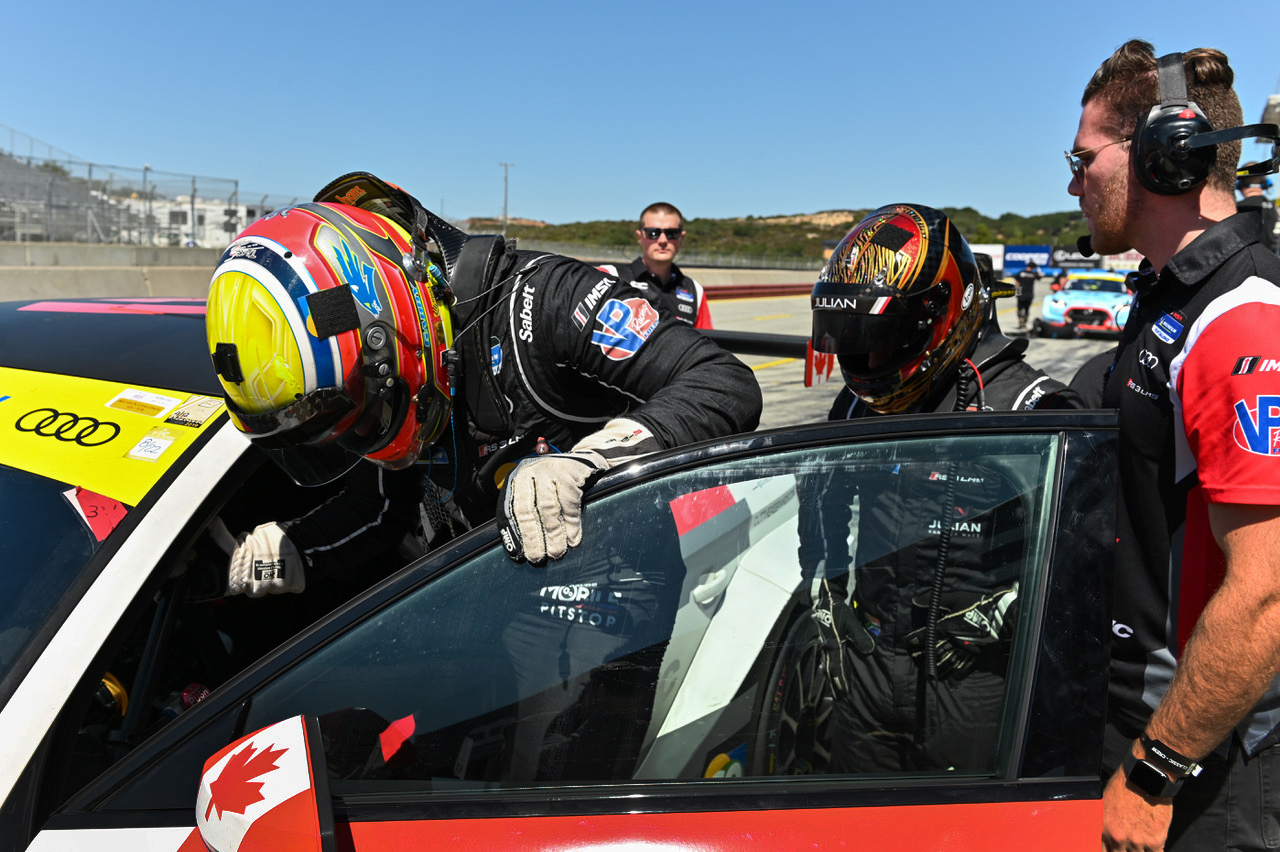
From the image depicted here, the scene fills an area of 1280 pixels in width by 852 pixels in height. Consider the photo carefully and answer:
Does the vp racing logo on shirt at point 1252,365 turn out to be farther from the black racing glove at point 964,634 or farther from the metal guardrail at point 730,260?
the metal guardrail at point 730,260

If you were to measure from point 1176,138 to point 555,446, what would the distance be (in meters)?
1.32

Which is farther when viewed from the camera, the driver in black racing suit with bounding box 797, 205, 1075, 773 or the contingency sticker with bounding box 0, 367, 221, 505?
the contingency sticker with bounding box 0, 367, 221, 505

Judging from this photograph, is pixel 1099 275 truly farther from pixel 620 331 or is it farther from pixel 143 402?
pixel 143 402

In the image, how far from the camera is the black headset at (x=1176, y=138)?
4.81 ft

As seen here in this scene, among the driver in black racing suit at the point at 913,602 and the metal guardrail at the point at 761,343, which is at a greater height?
the metal guardrail at the point at 761,343

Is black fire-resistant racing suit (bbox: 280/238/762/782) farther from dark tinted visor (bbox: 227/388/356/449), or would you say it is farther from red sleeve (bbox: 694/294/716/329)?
red sleeve (bbox: 694/294/716/329)

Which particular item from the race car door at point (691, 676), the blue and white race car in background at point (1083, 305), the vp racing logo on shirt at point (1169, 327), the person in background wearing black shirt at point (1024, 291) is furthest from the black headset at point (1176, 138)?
the person in background wearing black shirt at point (1024, 291)

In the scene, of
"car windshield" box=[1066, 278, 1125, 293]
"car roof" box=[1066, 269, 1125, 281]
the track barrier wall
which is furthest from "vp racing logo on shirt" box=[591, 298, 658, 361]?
"car roof" box=[1066, 269, 1125, 281]

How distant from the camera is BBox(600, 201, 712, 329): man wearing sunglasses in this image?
584cm

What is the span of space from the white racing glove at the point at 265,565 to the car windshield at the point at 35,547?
40 centimetres

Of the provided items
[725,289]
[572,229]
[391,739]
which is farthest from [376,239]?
[572,229]

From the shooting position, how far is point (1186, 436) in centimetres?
135

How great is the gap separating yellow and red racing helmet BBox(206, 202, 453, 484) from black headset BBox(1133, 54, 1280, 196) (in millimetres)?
1372

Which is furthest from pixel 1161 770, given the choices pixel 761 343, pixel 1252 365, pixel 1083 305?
pixel 1083 305
